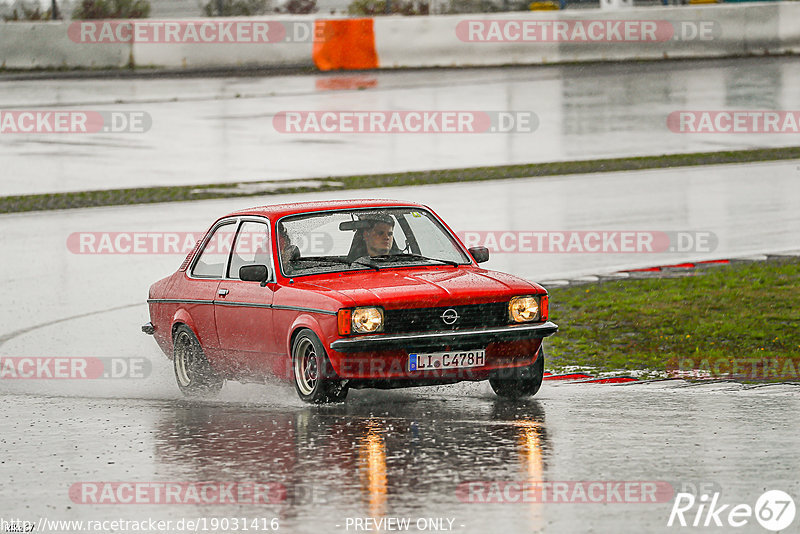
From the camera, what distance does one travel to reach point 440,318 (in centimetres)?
895

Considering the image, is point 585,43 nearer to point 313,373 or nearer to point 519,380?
point 519,380

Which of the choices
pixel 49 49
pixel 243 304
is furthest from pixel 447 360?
pixel 49 49

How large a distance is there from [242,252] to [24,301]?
15.6 feet

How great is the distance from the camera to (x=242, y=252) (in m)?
10.4

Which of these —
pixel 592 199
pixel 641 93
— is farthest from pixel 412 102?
pixel 592 199

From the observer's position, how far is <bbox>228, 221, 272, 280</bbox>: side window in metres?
10.0

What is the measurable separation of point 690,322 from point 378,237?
3371 mm

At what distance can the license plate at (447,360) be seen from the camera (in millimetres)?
8852

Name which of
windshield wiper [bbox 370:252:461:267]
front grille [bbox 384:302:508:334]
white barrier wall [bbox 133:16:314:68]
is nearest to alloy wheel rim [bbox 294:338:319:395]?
front grille [bbox 384:302:508:334]

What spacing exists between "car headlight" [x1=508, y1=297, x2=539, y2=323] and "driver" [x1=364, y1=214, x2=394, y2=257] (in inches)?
44.6

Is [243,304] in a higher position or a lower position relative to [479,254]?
lower

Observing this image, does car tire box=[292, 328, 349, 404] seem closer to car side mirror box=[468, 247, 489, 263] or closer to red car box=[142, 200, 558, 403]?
red car box=[142, 200, 558, 403]

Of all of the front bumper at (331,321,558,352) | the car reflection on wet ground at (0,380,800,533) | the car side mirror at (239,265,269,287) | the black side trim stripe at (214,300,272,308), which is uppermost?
the car side mirror at (239,265,269,287)

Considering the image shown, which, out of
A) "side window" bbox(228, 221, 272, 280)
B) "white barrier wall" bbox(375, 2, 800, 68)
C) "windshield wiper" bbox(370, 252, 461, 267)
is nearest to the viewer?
"windshield wiper" bbox(370, 252, 461, 267)
